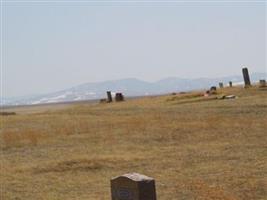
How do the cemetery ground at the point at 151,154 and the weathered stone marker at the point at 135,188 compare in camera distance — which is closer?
the weathered stone marker at the point at 135,188

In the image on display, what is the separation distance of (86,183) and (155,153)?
14.3 ft

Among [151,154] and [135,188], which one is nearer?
[135,188]

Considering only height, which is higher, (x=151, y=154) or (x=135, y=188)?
(x=135, y=188)

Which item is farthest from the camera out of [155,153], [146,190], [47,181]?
[155,153]

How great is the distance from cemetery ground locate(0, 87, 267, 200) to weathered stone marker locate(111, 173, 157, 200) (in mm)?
2912

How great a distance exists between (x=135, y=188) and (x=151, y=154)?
9.77 m

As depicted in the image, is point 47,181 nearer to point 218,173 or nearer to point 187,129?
point 218,173

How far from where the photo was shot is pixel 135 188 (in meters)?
9.67

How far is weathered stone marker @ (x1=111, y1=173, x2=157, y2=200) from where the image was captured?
31.5 feet

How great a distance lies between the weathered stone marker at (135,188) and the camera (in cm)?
959

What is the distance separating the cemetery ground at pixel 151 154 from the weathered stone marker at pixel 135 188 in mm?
2912

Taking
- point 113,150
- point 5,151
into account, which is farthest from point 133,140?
point 5,151

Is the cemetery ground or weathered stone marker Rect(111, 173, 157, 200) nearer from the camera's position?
weathered stone marker Rect(111, 173, 157, 200)

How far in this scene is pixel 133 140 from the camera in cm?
2278
